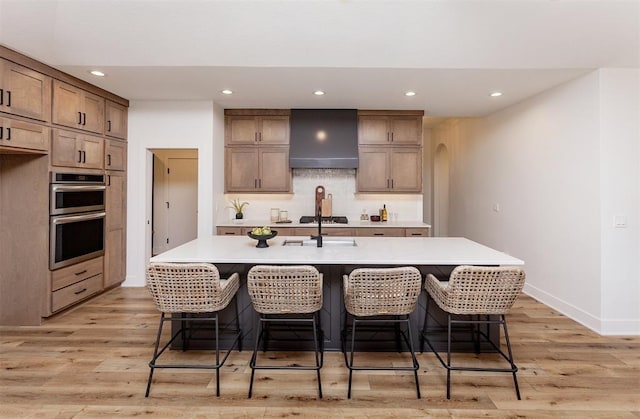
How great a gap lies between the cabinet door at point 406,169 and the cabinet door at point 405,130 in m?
0.12

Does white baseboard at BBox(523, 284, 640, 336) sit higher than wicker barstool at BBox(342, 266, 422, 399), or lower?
lower

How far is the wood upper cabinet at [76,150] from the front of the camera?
10.7 feet

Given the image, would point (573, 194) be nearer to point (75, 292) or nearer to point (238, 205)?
point (238, 205)

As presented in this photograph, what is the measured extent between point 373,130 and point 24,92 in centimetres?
395

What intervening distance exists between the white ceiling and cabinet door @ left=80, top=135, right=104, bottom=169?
70 cm

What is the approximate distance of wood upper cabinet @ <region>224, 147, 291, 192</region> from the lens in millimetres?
4738

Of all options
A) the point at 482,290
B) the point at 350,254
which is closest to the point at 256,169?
the point at 350,254

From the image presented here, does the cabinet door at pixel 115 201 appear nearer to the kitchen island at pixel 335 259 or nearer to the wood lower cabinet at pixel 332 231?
the kitchen island at pixel 335 259

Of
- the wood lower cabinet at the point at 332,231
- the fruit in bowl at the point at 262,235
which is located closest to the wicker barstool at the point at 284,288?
the fruit in bowl at the point at 262,235

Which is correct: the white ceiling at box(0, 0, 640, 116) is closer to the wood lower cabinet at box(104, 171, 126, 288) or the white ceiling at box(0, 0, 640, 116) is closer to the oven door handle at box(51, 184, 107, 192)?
the oven door handle at box(51, 184, 107, 192)

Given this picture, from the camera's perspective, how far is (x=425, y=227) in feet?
14.7

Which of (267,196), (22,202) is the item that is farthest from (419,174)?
(22,202)

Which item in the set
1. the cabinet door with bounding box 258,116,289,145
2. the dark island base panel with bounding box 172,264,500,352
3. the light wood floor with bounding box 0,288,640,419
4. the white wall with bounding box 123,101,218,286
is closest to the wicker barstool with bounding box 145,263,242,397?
the light wood floor with bounding box 0,288,640,419

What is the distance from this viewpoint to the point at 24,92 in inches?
115
